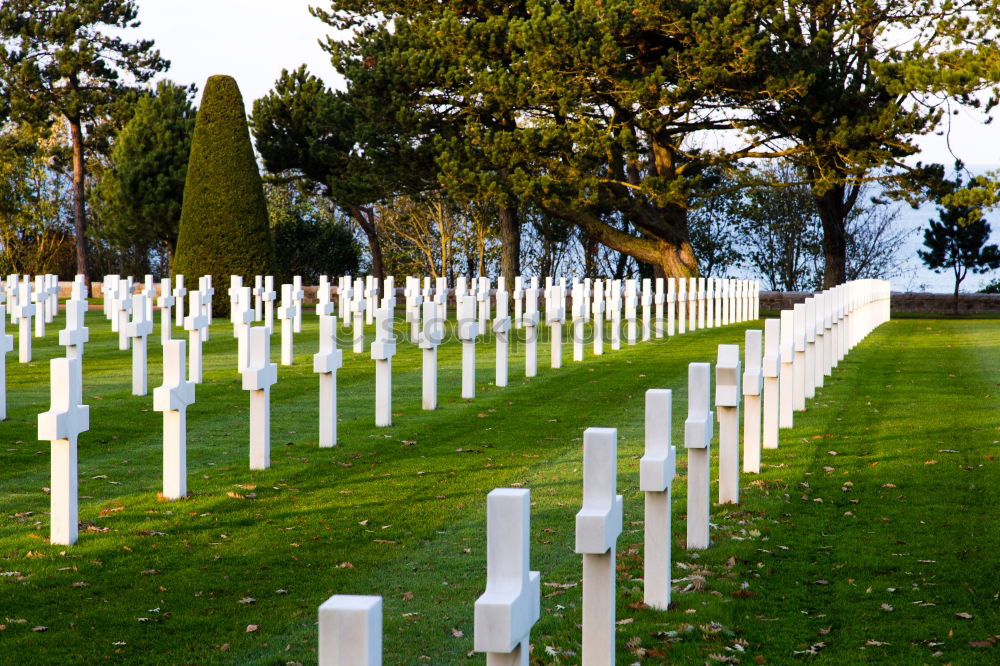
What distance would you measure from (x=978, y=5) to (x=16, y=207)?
34501 millimetres

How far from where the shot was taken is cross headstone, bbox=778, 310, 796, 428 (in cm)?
1054

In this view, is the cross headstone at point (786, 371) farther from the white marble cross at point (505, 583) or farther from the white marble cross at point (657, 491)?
the white marble cross at point (505, 583)

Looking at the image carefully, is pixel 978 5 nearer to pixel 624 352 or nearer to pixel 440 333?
pixel 624 352

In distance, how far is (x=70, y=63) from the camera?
42969mm

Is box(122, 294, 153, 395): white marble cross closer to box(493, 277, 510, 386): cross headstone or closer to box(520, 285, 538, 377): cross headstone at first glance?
box(493, 277, 510, 386): cross headstone

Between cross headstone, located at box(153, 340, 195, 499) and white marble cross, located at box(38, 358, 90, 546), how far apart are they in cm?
106

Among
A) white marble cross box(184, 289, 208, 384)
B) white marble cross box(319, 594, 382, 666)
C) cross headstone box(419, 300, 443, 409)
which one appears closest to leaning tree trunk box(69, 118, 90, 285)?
white marble cross box(184, 289, 208, 384)

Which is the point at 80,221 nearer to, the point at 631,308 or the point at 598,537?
the point at 631,308

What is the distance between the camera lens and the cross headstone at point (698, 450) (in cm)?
611

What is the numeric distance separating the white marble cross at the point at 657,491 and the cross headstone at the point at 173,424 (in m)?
3.54

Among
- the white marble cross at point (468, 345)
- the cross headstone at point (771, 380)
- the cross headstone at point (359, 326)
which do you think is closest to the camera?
the cross headstone at point (771, 380)

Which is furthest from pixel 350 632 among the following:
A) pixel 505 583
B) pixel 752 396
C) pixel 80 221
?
pixel 80 221

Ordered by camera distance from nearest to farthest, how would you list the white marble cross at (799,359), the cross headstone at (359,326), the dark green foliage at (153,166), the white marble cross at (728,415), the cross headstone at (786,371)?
the white marble cross at (728,415) → the cross headstone at (786,371) → the white marble cross at (799,359) → the cross headstone at (359,326) → the dark green foliage at (153,166)

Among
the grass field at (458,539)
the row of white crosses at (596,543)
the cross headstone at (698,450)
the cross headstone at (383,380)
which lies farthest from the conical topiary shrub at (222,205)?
the cross headstone at (698,450)
